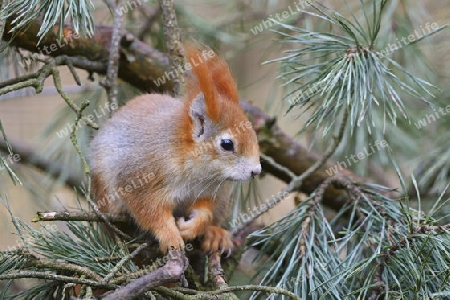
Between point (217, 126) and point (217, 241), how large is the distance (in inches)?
11.1

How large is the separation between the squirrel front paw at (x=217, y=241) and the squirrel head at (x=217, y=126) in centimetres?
17

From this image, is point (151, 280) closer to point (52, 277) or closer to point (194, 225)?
point (52, 277)

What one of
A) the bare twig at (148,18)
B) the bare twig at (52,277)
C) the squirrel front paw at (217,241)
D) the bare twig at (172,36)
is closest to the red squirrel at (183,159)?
the squirrel front paw at (217,241)

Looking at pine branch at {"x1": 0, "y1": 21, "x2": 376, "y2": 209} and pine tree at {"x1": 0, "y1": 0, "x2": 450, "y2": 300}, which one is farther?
pine branch at {"x1": 0, "y1": 21, "x2": 376, "y2": 209}

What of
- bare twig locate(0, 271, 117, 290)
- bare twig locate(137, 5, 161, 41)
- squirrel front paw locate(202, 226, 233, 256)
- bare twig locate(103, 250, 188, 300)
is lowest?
squirrel front paw locate(202, 226, 233, 256)

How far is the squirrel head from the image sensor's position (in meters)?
1.47

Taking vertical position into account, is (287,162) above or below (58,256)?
below

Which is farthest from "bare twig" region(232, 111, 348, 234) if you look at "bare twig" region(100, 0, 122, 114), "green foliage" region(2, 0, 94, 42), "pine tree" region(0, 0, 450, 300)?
"green foliage" region(2, 0, 94, 42)

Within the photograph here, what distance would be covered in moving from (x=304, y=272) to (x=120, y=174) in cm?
51

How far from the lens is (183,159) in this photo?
1538mm

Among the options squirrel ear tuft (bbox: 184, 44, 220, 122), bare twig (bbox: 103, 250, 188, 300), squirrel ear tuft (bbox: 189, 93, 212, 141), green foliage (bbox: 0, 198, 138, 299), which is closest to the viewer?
bare twig (bbox: 103, 250, 188, 300)

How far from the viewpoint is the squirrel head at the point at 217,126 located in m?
1.47

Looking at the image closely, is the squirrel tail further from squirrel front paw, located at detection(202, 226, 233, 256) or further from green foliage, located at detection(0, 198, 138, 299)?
green foliage, located at detection(0, 198, 138, 299)

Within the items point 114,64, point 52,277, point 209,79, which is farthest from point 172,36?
point 52,277
